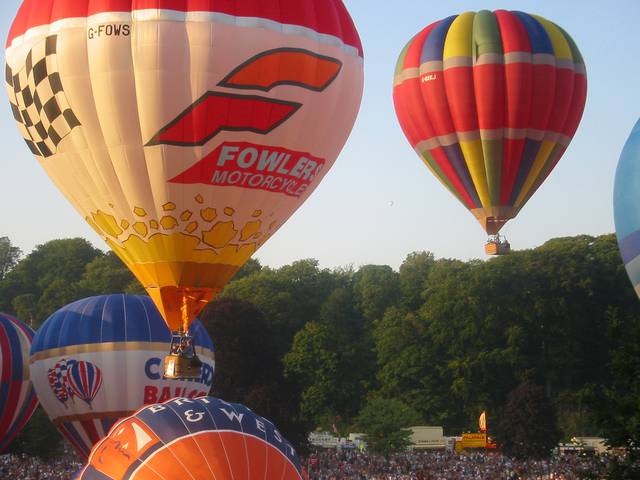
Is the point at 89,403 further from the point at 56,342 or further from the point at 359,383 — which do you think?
the point at 359,383

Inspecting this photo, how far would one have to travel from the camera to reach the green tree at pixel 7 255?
74.7 metres

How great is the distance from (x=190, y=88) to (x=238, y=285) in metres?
40.9

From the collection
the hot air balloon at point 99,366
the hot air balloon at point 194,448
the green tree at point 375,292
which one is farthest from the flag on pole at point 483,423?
the hot air balloon at point 194,448

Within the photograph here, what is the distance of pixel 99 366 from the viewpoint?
24.6 m

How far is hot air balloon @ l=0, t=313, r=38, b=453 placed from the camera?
27250 mm

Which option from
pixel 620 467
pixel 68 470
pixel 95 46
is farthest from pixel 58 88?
pixel 68 470

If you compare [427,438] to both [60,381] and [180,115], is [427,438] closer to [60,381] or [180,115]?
[60,381]

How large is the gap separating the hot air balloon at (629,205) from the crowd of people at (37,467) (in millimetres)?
15080

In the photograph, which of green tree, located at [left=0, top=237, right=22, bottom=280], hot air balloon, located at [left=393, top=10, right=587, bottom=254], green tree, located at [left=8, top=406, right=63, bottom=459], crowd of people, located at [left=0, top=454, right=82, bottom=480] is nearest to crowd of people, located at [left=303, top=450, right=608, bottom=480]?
crowd of people, located at [left=0, top=454, right=82, bottom=480]

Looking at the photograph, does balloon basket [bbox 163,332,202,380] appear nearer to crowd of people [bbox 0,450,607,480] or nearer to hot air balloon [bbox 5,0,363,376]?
hot air balloon [bbox 5,0,363,376]

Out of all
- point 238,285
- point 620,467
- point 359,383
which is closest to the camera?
point 620,467

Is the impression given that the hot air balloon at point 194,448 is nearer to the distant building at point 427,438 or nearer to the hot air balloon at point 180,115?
the hot air balloon at point 180,115

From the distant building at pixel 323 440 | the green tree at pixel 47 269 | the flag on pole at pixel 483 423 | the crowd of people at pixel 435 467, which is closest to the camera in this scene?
the crowd of people at pixel 435 467

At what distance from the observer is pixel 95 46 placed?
618 inches
